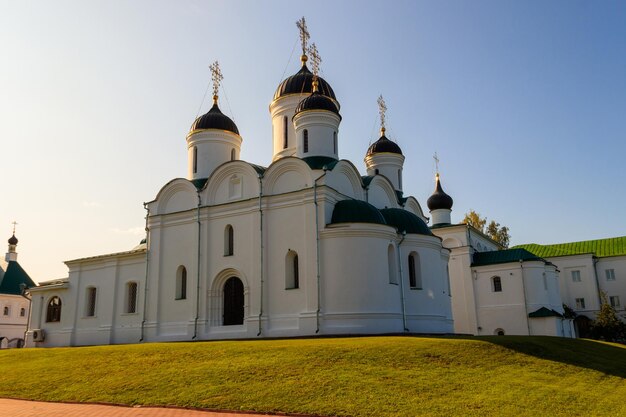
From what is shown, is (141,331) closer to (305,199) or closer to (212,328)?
(212,328)

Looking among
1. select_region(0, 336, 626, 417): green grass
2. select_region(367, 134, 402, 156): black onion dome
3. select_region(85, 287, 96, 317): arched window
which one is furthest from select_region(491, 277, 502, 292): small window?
select_region(85, 287, 96, 317): arched window

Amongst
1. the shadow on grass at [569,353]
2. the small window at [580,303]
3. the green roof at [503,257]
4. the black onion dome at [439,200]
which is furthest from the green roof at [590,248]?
the shadow on grass at [569,353]

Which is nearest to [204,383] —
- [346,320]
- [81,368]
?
[81,368]

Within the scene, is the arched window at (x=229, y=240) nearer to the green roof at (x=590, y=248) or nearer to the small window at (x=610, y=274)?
the green roof at (x=590, y=248)

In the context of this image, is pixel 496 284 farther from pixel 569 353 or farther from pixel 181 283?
pixel 181 283

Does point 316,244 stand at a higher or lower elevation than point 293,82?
lower

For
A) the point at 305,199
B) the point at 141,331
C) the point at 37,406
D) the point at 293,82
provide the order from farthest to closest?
the point at 293,82, the point at 141,331, the point at 305,199, the point at 37,406

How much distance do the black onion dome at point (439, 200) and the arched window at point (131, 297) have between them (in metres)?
20.2

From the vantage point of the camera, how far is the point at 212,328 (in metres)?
23.0

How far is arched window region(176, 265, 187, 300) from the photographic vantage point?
2435 cm

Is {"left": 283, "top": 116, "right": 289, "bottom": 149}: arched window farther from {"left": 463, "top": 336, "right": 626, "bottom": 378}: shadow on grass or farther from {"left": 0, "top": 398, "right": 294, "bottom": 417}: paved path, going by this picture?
{"left": 0, "top": 398, "right": 294, "bottom": 417}: paved path

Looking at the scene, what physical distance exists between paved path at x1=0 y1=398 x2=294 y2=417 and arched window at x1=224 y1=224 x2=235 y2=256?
11856 mm

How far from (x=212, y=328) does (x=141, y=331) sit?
3800 mm

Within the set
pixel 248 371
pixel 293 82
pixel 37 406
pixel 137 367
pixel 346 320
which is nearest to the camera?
pixel 37 406
